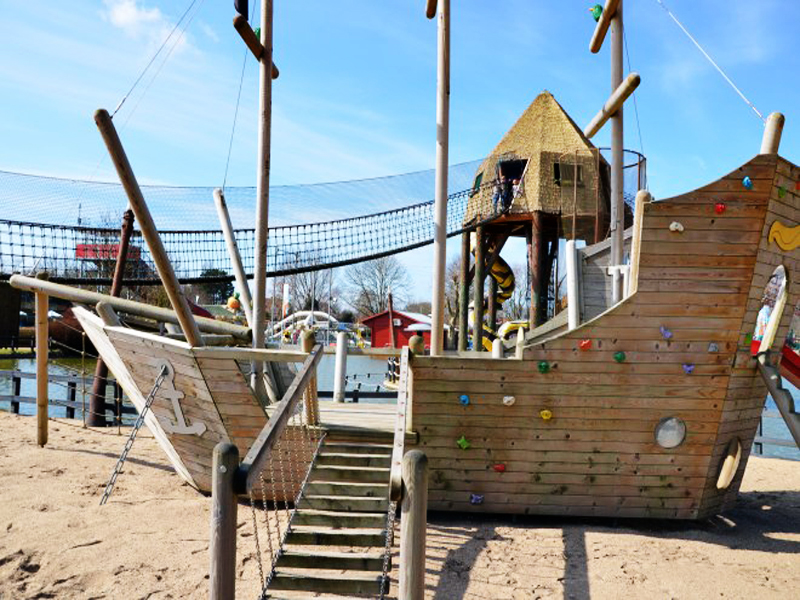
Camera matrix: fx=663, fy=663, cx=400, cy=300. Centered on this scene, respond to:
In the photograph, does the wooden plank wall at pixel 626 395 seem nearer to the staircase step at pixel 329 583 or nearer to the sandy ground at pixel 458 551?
the sandy ground at pixel 458 551

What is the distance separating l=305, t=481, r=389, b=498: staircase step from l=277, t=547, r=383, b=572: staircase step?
2.41ft

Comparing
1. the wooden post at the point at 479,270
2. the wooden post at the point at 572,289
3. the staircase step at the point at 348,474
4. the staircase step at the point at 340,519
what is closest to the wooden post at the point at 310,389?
the staircase step at the point at 348,474

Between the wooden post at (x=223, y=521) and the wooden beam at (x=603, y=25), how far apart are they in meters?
5.88

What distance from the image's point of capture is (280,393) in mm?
7684

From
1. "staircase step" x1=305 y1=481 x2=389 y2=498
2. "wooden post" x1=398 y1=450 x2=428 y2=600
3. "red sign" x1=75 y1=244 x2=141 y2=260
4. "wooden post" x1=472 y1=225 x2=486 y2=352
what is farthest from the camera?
"wooden post" x1=472 y1=225 x2=486 y2=352

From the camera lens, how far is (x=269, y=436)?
3.47 metres

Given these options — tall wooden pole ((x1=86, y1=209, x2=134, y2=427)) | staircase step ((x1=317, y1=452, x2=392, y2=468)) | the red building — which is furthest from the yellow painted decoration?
the red building

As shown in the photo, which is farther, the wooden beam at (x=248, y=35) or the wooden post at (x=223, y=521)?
the wooden beam at (x=248, y=35)

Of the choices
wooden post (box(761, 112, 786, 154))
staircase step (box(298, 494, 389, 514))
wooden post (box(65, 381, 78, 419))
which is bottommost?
wooden post (box(65, 381, 78, 419))

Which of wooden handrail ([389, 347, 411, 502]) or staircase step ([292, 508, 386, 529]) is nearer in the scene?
wooden handrail ([389, 347, 411, 502])

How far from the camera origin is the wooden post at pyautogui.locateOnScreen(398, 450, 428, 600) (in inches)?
114

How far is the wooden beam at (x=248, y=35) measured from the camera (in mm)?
5758

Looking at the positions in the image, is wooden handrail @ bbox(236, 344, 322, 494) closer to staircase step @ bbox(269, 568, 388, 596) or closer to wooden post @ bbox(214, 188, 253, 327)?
staircase step @ bbox(269, 568, 388, 596)

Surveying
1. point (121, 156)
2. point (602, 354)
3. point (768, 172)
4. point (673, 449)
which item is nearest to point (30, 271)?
point (121, 156)
